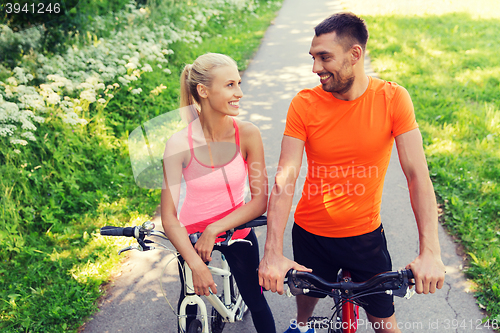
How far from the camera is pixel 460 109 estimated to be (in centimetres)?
641

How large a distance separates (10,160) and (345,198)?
14.7ft

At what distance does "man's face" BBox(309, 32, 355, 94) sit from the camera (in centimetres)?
196

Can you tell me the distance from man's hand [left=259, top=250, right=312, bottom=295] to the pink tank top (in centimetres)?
62

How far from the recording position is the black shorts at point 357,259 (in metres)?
2.17

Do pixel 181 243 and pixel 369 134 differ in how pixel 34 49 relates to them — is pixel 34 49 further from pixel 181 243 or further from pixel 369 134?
pixel 369 134

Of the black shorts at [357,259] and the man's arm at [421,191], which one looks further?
the black shorts at [357,259]

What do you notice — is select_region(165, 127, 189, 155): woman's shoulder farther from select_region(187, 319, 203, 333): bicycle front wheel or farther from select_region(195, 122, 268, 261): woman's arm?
select_region(187, 319, 203, 333): bicycle front wheel

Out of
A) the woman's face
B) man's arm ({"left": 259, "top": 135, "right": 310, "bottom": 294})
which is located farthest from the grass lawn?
the woman's face

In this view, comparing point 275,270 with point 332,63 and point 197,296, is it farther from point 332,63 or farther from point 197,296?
point 332,63

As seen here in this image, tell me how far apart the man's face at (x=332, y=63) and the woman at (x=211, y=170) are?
502mm

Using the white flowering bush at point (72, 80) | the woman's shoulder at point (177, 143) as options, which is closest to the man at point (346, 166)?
the woman's shoulder at point (177, 143)

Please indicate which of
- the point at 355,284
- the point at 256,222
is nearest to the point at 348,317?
the point at 355,284

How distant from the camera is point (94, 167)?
529cm

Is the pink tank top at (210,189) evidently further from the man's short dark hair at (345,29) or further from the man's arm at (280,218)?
the man's short dark hair at (345,29)
